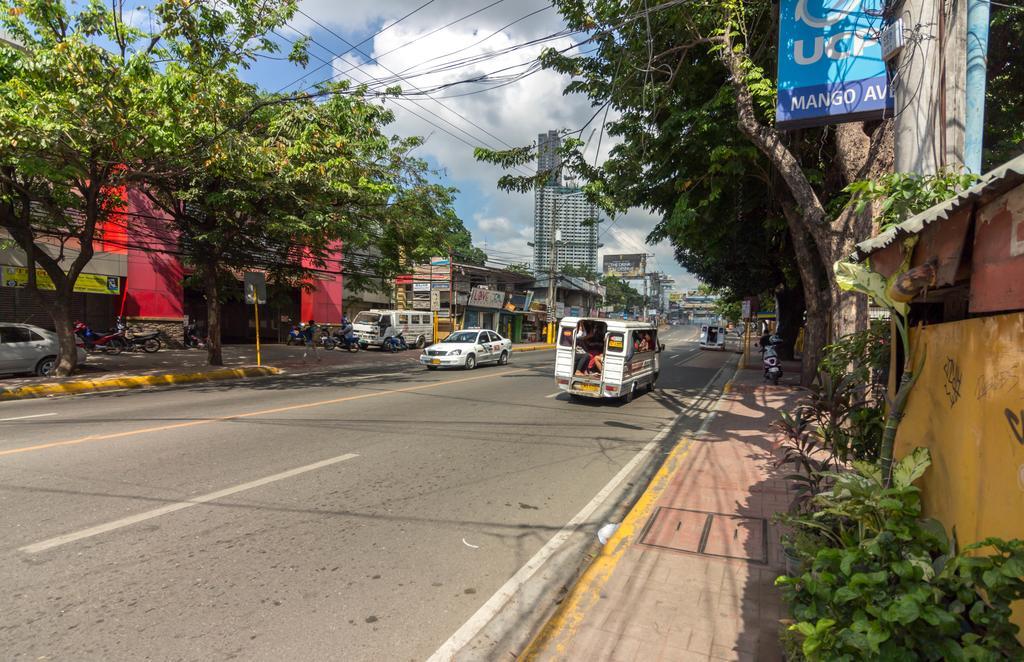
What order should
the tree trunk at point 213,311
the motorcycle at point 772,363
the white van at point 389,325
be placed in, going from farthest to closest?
the white van at point 389,325
the tree trunk at point 213,311
the motorcycle at point 772,363

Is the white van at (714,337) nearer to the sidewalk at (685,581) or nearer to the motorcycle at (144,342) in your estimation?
the sidewalk at (685,581)

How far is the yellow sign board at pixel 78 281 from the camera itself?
1791cm

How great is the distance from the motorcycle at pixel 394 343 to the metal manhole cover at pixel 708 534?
2307cm

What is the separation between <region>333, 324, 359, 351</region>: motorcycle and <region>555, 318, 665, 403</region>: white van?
51.6 ft

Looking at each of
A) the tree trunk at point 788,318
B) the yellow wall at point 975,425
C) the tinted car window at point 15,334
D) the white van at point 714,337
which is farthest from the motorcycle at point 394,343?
the yellow wall at point 975,425

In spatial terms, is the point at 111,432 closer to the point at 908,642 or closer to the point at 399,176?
the point at 908,642

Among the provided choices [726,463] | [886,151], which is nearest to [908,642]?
[726,463]

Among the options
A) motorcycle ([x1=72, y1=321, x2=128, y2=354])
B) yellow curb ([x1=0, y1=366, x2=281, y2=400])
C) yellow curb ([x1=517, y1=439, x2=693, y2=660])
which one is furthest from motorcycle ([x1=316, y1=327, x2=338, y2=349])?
yellow curb ([x1=517, y1=439, x2=693, y2=660])

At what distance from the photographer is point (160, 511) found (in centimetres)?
457

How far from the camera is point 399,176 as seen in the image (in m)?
16.0

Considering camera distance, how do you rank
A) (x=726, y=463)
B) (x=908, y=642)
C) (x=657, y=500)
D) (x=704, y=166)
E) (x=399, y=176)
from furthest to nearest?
(x=399, y=176) → (x=704, y=166) → (x=726, y=463) → (x=657, y=500) → (x=908, y=642)

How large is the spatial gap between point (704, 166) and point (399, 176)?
9044mm

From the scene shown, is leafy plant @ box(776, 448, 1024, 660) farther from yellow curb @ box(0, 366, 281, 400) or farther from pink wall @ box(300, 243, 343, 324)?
pink wall @ box(300, 243, 343, 324)

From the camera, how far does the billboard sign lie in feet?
239
